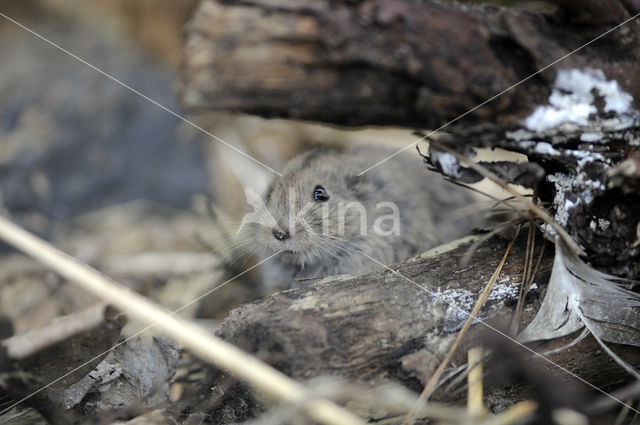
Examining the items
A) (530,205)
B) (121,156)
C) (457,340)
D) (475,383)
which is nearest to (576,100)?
(530,205)

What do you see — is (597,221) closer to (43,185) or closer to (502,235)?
(502,235)

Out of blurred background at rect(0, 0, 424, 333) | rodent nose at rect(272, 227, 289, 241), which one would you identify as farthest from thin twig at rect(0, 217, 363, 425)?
blurred background at rect(0, 0, 424, 333)

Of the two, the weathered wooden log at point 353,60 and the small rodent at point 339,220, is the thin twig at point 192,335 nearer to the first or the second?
the weathered wooden log at point 353,60

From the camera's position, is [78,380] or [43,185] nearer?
[78,380]

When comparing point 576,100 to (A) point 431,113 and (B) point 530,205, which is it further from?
(A) point 431,113

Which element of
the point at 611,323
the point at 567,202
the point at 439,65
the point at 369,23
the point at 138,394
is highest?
the point at 369,23

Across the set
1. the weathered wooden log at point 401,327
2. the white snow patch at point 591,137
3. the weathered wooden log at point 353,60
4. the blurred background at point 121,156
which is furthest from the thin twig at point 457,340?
the blurred background at point 121,156

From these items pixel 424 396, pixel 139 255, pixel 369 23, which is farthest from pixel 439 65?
pixel 139 255
